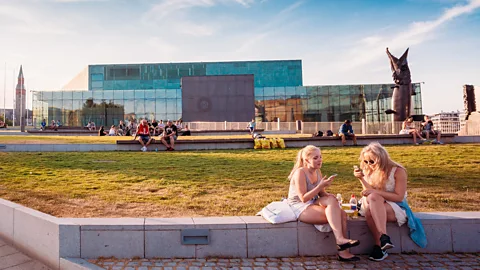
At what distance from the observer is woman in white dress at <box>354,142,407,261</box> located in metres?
4.29

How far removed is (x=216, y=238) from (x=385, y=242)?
1.94 m

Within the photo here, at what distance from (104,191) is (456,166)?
8.95 metres

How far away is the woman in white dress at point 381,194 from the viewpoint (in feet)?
14.1

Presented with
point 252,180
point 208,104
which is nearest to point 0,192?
point 252,180

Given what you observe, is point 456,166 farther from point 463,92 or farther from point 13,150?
point 463,92

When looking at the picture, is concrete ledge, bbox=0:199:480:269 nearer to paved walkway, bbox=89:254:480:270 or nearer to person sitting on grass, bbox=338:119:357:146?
paved walkway, bbox=89:254:480:270

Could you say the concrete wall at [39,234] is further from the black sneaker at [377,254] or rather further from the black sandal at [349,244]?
the black sneaker at [377,254]

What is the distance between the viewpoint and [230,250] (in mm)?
4316

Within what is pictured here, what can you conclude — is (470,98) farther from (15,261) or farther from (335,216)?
(15,261)

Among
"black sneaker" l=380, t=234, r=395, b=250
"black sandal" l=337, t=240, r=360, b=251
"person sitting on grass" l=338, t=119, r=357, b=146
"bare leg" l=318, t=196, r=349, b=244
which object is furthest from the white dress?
"person sitting on grass" l=338, t=119, r=357, b=146

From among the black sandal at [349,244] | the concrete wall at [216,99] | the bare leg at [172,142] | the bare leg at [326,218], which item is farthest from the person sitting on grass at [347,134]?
the concrete wall at [216,99]

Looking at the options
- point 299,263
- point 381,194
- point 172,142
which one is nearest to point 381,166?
point 381,194

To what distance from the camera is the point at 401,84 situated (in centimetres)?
2584

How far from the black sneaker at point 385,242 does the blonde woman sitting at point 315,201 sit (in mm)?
317
